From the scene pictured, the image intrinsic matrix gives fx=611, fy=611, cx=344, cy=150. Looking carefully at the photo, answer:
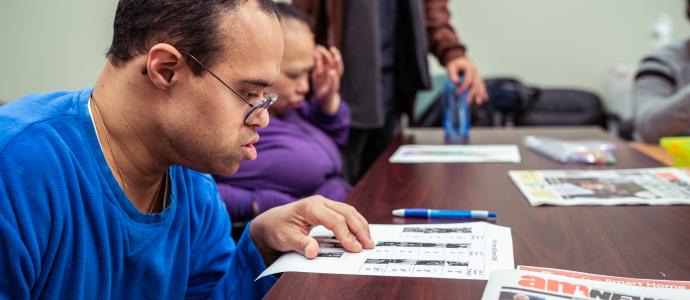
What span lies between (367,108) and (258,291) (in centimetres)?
125

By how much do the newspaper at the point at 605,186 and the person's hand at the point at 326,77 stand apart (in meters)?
0.65

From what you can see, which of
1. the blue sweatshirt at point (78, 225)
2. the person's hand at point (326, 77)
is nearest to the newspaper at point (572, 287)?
the blue sweatshirt at point (78, 225)

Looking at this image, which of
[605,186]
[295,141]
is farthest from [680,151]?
[295,141]

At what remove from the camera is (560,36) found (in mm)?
4996

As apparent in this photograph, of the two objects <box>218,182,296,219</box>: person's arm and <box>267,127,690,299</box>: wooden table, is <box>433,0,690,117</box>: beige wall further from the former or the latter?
<box>218,182,296,219</box>: person's arm

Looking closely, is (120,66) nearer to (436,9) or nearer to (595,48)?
(436,9)

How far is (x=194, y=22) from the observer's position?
0.76 meters

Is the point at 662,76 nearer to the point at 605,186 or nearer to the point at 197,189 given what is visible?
the point at 605,186

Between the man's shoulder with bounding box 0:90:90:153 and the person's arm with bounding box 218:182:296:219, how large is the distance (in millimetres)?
617

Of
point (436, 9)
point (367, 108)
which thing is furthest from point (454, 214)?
point (436, 9)

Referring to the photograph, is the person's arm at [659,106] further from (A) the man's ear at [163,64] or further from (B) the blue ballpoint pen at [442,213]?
(A) the man's ear at [163,64]

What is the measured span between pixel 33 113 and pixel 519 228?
0.68 meters

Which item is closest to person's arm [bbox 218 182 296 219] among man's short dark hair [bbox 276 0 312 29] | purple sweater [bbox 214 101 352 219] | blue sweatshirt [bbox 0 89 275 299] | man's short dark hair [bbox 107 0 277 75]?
purple sweater [bbox 214 101 352 219]

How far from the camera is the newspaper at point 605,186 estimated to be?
109 cm
